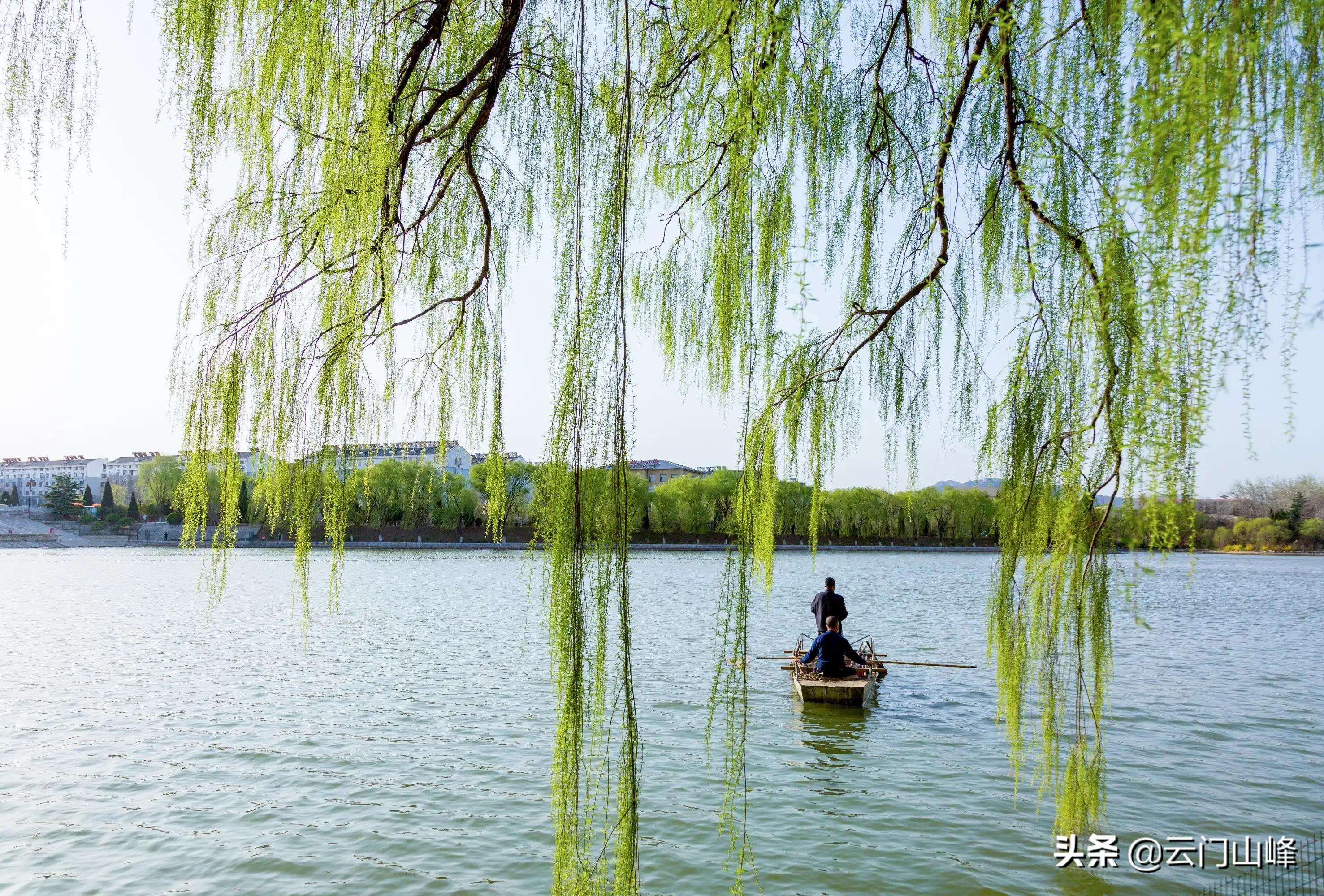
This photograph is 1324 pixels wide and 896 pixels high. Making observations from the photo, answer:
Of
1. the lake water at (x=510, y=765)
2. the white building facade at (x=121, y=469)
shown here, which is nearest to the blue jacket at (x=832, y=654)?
the lake water at (x=510, y=765)

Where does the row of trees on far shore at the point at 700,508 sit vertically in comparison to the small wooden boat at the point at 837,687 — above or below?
above

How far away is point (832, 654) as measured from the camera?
11.6 m

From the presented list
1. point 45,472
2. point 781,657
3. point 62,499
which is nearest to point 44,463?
point 45,472

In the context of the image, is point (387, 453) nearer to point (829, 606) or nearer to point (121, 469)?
point (829, 606)

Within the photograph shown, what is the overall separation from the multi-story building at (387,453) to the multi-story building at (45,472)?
151762 millimetres

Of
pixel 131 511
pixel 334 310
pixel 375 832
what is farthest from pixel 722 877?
pixel 131 511

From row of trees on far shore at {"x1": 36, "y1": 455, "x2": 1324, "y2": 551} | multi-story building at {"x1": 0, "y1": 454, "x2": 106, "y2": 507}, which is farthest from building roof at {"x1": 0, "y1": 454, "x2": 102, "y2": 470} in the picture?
row of trees on far shore at {"x1": 36, "y1": 455, "x2": 1324, "y2": 551}

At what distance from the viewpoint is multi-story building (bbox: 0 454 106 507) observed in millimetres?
135500

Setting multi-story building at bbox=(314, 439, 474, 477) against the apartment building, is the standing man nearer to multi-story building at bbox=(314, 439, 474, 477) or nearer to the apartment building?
multi-story building at bbox=(314, 439, 474, 477)

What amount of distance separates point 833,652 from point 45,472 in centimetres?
16279

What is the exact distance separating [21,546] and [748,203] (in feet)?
277

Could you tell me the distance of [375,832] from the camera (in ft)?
23.1

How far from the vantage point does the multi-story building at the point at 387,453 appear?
2678 millimetres

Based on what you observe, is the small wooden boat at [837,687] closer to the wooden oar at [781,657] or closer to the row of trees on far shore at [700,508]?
the wooden oar at [781,657]
